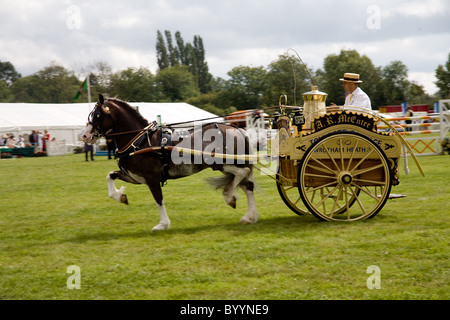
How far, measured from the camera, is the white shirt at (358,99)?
807 cm

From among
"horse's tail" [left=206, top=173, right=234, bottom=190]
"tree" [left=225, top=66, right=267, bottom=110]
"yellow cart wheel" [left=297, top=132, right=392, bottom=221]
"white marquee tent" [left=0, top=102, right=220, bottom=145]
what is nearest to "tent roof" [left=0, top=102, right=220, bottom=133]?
"white marquee tent" [left=0, top=102, right=220, bottom=145]

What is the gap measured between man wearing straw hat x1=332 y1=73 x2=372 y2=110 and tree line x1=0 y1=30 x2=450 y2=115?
24.6 ft

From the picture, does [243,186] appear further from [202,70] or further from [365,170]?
[202,70]

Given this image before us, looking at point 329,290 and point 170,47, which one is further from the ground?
point 170,47

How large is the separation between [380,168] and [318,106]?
1459 millimetres

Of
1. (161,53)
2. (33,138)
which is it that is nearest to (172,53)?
(161,53)

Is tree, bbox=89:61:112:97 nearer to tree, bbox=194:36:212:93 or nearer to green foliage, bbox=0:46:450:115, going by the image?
green foliage, bbox=0:46:450:115

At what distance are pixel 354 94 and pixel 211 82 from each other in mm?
95090

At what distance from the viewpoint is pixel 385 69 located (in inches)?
2387

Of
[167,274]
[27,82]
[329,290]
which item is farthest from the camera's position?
[27,82]

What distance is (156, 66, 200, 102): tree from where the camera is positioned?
76.4m

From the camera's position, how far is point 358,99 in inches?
321

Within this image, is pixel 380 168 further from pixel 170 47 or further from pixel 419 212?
pixel 170 47
